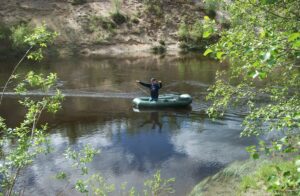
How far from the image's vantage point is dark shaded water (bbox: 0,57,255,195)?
48.0 ft

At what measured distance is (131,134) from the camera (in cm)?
1895

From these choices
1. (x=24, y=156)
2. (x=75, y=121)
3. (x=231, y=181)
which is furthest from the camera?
(x=75, y=121)

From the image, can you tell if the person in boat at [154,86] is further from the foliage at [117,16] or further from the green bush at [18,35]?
the foliage at [117,16]

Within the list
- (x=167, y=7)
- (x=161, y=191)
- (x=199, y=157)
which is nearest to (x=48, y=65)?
(x=167, y=7)

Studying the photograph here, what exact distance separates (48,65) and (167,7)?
21.2m

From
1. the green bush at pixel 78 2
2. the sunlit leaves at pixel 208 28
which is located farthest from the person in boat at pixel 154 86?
the green bush at pixel 78 2

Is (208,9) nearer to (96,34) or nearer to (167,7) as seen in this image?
(167,7)

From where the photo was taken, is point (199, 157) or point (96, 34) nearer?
point (199, 157)

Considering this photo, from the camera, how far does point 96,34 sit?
4641cm

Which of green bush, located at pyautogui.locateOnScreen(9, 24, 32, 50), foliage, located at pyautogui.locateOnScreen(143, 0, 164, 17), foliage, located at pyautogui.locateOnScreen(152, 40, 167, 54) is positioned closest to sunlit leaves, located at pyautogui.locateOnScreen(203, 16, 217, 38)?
green bush, located at pyautogui.locateOnScreen(9, 24, 32, 50)

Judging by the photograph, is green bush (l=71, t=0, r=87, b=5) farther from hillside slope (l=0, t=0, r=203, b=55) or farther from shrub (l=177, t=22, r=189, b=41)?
shrub (l=177, t=22, r=189, b=41)

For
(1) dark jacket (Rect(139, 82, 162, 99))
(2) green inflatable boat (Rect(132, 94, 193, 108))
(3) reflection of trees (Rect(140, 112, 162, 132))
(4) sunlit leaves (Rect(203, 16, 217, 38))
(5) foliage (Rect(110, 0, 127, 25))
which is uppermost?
(4) sunlit leaves (Rect(203, 16, 217, 38))

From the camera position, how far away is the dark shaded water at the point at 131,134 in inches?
576

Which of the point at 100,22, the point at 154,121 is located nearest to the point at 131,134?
the point at 154,121
